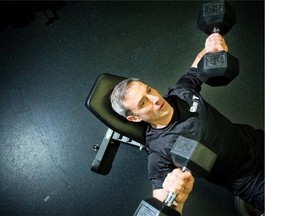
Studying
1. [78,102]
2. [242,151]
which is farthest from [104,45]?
[242,151]

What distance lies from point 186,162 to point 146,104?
542mm

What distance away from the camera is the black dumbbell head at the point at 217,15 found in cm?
139

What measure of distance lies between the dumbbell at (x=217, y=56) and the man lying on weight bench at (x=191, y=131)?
0.07 meters

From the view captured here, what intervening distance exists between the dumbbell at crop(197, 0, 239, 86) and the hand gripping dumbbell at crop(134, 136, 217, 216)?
43 centimetres

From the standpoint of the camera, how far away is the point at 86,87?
2686mm

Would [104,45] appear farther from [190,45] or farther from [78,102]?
[190,45]

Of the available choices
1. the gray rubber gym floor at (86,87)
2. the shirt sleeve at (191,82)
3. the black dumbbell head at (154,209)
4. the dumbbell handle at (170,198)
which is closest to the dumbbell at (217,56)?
the shirt sleeve at (191,82)

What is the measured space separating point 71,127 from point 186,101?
1.28 m

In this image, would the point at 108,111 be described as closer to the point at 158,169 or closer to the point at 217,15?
the point at 158,169

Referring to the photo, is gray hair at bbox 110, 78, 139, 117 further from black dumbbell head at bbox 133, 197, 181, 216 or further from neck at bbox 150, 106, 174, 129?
black dumbbell head at bbox 133, 197, 181, 216

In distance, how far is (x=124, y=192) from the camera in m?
2.26

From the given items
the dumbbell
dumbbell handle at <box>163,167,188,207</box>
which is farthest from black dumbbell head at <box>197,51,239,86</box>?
dumbbell handle at <box>163,167,188,207</box>

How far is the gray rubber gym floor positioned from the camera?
2.29 meters
